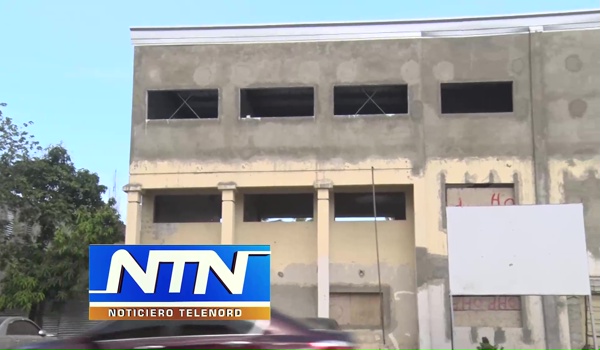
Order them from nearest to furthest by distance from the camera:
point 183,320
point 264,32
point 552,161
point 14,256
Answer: point 183,320 < point 552,161 < point 264,32 < point 14,256

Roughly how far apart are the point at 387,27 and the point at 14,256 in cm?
1411

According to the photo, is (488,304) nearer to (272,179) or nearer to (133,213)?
(272,179)

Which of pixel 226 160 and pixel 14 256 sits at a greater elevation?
pixel 226 160

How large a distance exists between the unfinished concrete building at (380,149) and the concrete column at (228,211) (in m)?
0.04

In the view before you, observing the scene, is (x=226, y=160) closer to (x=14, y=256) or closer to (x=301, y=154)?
(x=301, y=154)

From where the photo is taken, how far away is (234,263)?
619 cm

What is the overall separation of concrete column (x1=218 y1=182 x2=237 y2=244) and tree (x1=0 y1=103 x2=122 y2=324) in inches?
175

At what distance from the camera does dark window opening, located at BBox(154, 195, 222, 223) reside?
20984 mm

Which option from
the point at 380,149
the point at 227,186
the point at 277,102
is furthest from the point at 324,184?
the point at 277,102

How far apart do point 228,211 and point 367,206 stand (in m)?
4.56

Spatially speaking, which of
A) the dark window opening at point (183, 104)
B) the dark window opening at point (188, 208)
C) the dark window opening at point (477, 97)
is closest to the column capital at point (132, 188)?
the dark window opening at point (188, 208)

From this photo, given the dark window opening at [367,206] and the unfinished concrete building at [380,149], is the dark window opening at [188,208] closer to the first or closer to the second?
the unfinished concrete building at [380,149]

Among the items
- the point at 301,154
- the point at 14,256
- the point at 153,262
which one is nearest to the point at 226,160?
the point at 301,154

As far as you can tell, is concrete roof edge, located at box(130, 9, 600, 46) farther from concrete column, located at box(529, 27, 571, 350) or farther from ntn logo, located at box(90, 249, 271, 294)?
ntn logo, located at box(90, 249, 271, 294)
